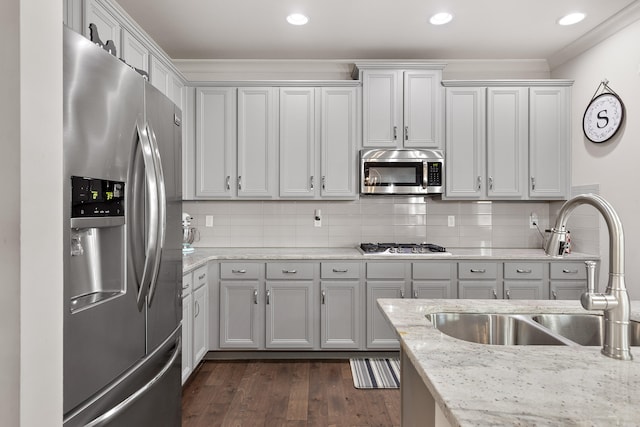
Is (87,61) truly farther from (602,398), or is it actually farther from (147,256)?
(602,398)

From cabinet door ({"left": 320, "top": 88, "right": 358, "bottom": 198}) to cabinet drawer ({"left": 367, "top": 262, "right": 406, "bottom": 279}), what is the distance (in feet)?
2.23

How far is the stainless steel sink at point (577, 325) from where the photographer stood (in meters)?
1.38

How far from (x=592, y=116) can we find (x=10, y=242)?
13.0 ft

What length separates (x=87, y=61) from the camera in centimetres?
106

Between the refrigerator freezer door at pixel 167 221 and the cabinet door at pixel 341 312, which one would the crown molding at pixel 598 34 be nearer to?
the cabinet door at pixel 341 312

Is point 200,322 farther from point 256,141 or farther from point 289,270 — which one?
point 256,141

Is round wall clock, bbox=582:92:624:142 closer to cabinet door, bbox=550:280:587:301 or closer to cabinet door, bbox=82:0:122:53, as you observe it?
cabinet door, bbox=550:280:587:301

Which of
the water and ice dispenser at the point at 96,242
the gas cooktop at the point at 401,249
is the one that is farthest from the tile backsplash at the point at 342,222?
the water and ice dispenser at the point at 96,242

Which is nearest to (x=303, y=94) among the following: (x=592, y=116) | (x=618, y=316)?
(x=592, y=116)

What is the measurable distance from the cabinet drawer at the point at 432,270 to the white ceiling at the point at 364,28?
1.94 metres

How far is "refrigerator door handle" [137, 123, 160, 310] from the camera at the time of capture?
1.33m

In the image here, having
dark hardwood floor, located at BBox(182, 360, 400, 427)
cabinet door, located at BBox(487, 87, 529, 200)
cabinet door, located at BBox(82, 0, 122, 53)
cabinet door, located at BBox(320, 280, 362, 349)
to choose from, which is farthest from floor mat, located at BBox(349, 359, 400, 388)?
cabinet door, located at BBox(82, 0, 122, 53)

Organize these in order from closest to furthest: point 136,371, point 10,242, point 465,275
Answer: point 10,242, point 136,371, point 465,275

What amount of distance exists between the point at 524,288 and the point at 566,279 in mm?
363
